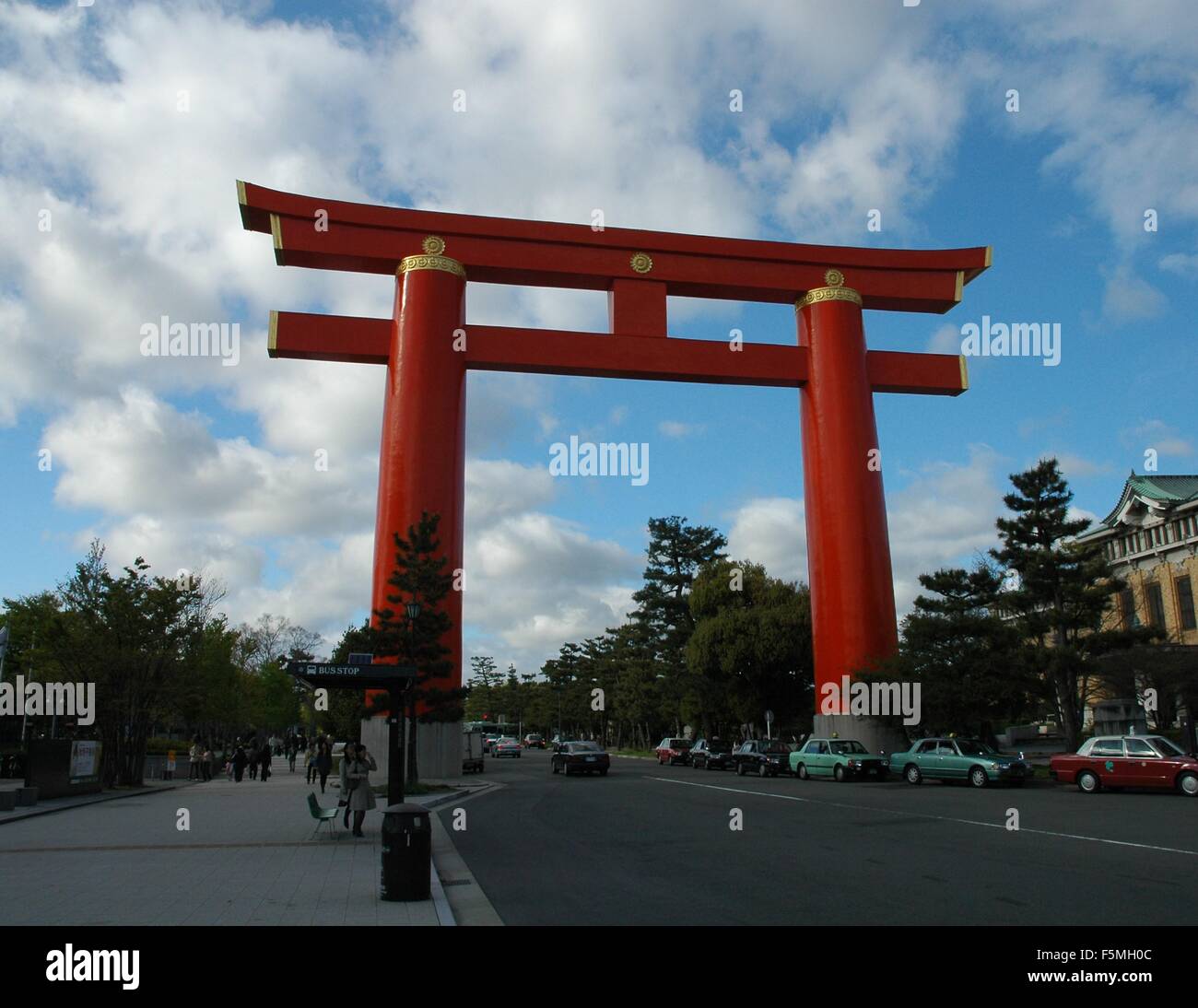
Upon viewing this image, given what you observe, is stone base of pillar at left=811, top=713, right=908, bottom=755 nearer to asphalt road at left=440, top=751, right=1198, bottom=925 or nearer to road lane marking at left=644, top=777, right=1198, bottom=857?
road lane marking at left=644, top=777, right=1198, bottom=857

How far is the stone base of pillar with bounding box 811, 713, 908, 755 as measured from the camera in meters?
34.8

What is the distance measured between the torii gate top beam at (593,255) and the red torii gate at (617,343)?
6 centimetres

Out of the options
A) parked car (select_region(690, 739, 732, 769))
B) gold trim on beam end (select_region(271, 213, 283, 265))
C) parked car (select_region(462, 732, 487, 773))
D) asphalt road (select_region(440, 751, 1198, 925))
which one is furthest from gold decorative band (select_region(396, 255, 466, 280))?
parked car (select_region(690, 739, 732, 769))

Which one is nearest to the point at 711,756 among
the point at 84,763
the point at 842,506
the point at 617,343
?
the point at 842,506

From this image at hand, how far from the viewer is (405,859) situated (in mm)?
9148

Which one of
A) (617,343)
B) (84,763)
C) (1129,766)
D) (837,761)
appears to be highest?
(617,343)

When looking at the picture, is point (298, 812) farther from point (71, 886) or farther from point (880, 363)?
point (880, 363)

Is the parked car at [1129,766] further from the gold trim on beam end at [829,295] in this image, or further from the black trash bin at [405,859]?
the gold trim on beam end at [829,295]

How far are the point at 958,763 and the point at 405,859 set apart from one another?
21.6 meters

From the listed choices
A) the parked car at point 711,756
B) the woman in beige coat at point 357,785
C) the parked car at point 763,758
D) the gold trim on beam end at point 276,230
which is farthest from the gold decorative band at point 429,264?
the woman in beige coat at point 357,785

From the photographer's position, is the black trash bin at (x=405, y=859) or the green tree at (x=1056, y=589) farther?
the green tree at (x=1056, y=589)

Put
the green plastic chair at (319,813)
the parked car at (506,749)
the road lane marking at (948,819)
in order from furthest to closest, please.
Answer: the parked car at (506,749) < the green plastic chair at (319,813) < the road lane marking at (948,819)

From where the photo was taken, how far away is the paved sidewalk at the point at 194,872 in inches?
338

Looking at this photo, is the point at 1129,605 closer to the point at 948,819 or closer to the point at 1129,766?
the point at 1129,766
